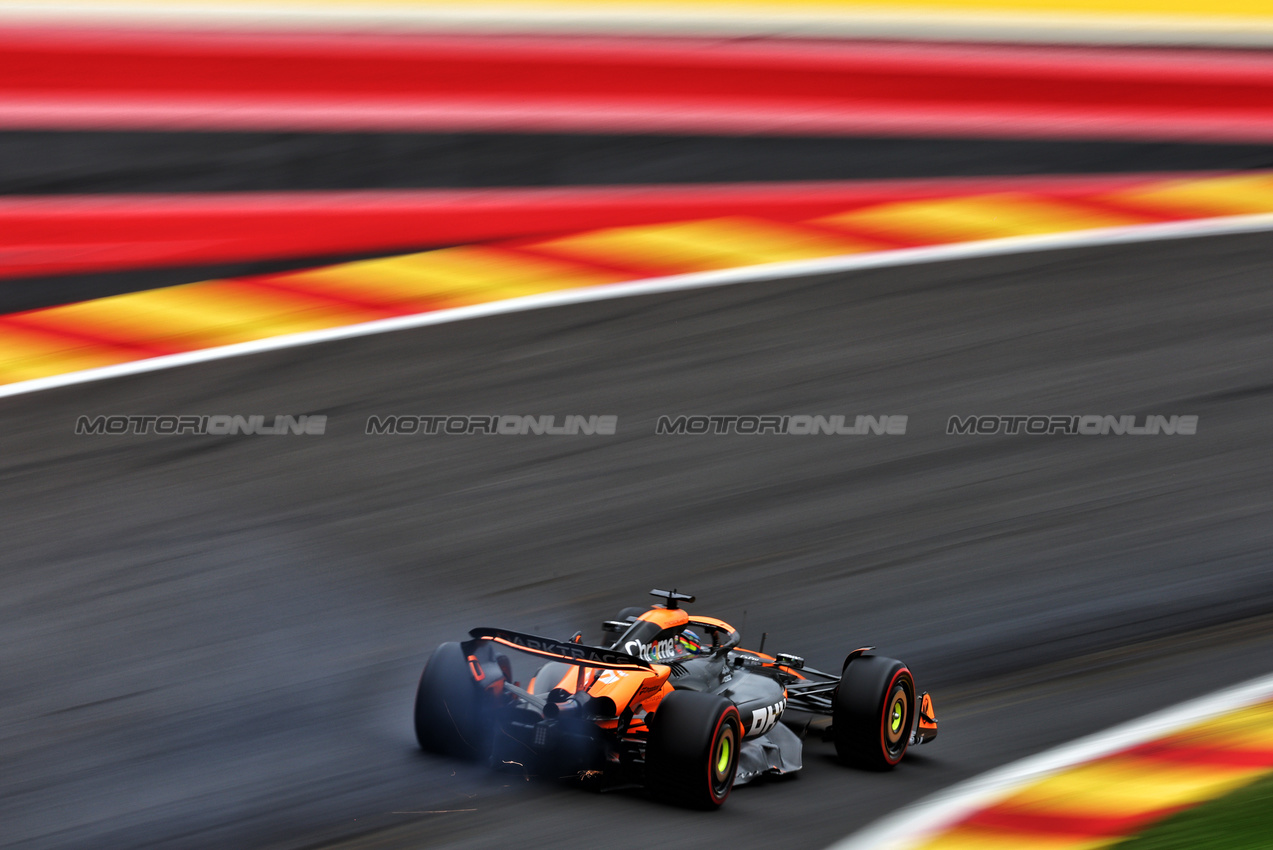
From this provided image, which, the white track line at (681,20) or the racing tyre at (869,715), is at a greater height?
the white track line at (681,20)

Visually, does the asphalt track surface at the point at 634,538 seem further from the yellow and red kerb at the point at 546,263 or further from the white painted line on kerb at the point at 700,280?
the yellow and red kerb at the point at 546,263

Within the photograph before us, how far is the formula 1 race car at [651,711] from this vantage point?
5797mm

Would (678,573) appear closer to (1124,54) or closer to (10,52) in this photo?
(10,52)

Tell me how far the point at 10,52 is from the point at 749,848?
32.1 ft

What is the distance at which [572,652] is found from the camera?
241 inches

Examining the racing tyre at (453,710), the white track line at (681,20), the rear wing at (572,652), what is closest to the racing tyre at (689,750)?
the rear wing at (572,652)

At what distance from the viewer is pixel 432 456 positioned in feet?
30.8

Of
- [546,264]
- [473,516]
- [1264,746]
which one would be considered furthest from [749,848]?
[546,264]
